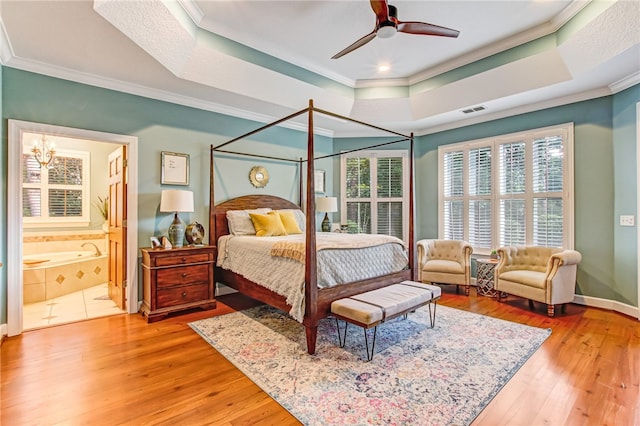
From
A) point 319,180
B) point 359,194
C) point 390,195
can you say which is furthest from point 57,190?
point 390,195

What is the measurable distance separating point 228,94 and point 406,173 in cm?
344

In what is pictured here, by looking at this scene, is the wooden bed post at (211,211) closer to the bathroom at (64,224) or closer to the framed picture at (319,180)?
the bathroom at (64,224)

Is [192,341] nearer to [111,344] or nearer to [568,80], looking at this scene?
[111,344]

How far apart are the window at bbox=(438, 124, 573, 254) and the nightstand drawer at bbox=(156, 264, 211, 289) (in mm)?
4066

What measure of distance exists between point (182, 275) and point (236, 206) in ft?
4.45

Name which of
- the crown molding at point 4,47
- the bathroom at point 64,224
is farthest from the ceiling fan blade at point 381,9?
Answer: the bathroom at point 64,224

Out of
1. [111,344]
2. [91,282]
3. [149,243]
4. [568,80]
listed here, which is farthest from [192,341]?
[568,80]

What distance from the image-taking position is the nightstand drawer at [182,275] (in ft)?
11.7

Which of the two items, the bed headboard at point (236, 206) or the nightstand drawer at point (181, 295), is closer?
the nightstand drawer at point (181, 295)

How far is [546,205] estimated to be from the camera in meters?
4.43

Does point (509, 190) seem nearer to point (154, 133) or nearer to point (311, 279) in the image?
point (311, 279)

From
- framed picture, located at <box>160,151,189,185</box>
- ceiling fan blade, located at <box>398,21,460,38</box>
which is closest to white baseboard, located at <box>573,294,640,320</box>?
ceiling fan blade, located at <box>398,21,460,38</box>

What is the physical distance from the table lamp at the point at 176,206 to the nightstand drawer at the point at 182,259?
0.66 ft

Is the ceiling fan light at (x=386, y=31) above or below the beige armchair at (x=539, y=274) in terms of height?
above
